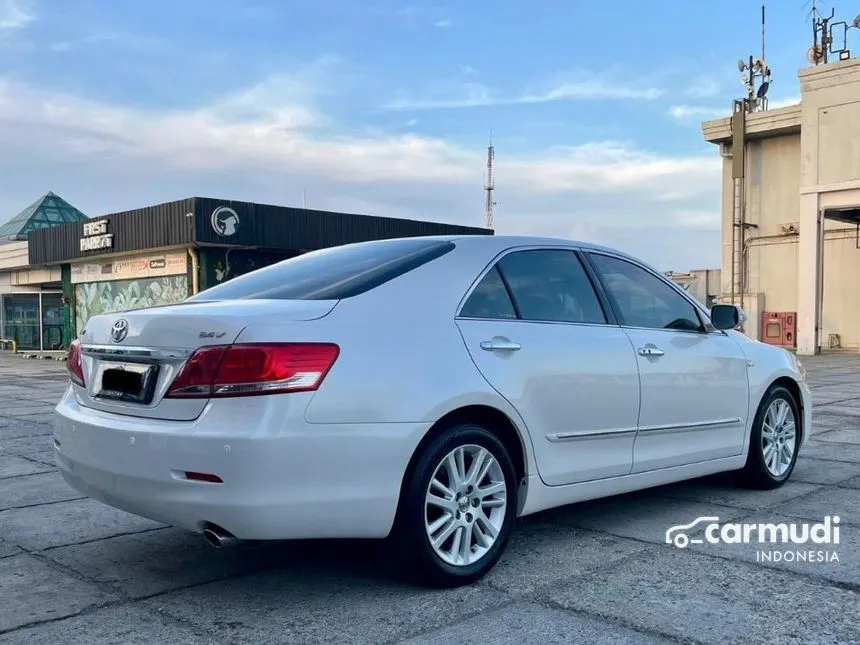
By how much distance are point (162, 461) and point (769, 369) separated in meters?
4.13

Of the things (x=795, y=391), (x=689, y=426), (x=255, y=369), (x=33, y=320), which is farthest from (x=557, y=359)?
(x=33, y=320)

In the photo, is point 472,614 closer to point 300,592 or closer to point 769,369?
point 300,592

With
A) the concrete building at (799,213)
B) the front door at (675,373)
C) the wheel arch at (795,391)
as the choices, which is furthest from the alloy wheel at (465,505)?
the concrete building at (799,213)

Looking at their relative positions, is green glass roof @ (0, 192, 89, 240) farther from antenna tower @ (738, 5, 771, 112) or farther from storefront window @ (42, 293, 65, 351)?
antenna tower @ (738, 5, 771, 112)

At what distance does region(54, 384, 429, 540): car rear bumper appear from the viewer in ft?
10.4

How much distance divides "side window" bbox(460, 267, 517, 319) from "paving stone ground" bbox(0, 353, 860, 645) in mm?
1207

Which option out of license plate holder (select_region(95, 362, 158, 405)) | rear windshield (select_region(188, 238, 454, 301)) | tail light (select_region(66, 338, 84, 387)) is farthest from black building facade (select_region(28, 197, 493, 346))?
license plate holder (select_region(95, 362, 158, 405))

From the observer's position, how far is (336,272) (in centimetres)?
413

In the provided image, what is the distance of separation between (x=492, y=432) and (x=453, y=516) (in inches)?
17.5

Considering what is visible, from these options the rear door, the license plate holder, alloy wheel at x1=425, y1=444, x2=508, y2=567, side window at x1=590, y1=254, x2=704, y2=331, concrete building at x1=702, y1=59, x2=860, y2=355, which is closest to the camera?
the license plate holder

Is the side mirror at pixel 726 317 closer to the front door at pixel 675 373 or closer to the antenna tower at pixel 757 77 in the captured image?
the front door at pixel 675 373

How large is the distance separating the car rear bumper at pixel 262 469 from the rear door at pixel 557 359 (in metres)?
0.66

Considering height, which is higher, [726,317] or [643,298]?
[643,298]

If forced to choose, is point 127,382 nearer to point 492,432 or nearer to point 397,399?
point 397,399
